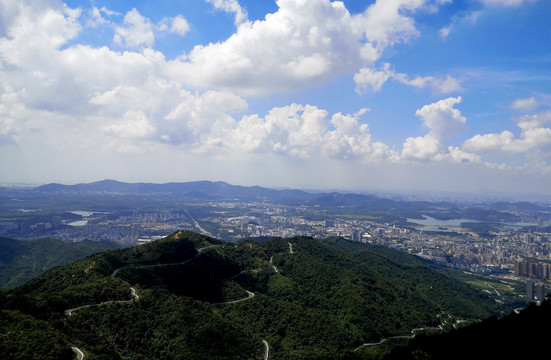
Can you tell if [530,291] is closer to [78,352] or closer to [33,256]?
[78,352]

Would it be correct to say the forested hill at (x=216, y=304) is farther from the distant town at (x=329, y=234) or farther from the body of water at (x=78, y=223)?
the body of water at (x=78, y=223)

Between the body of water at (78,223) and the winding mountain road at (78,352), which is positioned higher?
the winding mountain road at (78,352)

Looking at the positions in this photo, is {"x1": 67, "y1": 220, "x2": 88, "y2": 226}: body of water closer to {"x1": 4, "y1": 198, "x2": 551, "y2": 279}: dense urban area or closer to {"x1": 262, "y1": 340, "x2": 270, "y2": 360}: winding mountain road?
{"x1": 4, "y1": 198, "x2": 551, "y2": 279}: dense urban area

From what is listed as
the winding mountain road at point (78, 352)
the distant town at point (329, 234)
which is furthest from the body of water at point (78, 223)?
the winding mountain road at point (78, 352)

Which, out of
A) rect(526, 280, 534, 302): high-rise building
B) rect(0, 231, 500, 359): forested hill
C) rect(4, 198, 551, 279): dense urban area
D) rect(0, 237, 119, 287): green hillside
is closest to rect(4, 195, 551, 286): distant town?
rect(4, 198, 551, 279): dense urban area

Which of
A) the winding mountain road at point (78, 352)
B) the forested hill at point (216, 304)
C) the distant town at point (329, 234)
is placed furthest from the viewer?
the distant town at point (329, 234)

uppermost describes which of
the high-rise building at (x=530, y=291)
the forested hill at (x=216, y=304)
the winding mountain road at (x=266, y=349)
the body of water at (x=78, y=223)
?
the forested hill at (x=216, y=304)

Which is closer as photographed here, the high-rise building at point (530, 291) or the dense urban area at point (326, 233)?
the high-rise building at point (530, 291)
